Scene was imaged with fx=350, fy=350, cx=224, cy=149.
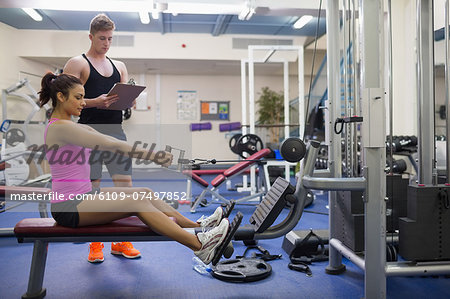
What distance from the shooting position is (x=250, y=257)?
2.24 meters

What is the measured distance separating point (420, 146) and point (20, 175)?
4.62 m

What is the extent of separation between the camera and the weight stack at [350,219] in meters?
1.86

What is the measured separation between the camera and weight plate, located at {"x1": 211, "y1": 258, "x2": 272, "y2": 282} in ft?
6.15

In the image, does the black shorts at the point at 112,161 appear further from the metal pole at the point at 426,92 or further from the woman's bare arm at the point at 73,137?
the metal pole at the point at 426,92

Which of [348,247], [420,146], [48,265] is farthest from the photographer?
[48,265]

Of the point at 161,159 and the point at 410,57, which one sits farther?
the point at 410,57

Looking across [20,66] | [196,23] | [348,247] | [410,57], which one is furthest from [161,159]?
[20,66]

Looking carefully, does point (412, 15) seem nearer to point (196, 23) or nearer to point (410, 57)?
point (410, 57)

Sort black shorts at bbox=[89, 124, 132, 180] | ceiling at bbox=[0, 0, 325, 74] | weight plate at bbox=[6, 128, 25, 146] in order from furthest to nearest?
1. ceiling at bbox=[0, 0, 325, 74]
2. weight plate at bbox=[6, 128, 25, 146]
3. black shorts at bbox=[89, 124, 132, 180]

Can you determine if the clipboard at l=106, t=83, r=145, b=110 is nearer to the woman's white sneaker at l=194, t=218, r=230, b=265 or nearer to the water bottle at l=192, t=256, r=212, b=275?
the woman's white sneaker at l=194, t=218, r=230, b=265

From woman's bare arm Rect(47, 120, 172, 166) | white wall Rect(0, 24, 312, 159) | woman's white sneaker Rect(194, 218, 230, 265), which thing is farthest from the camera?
white wall Rect(0, 24, 312, 159)

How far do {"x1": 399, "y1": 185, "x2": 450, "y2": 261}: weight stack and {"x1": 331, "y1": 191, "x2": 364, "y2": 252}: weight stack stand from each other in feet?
0.78

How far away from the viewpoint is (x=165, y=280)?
6.29ft

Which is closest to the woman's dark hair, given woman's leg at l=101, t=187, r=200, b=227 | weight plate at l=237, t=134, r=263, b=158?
woman's leg at l=101, t=187, r=200, b=227
